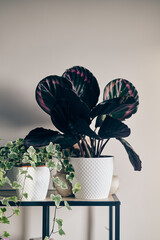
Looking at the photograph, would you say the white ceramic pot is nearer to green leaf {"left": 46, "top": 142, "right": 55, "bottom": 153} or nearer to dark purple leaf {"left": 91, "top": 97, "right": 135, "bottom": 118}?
green leaf {"left": 46, "top": 142, "right": 55, "bottom": 153}

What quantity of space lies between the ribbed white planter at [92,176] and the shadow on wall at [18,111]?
1.66 feet

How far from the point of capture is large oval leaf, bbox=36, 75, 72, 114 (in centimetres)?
144

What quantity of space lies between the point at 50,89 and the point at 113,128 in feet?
1.16

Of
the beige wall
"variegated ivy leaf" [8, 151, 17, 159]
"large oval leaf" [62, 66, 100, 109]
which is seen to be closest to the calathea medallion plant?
"large oval leaf" [62, 66, 100, 109]

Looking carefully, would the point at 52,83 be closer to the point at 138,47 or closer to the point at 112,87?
the point at 112,87

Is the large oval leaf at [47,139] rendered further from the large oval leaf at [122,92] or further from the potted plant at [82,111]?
the large oval leaf at [122,92]

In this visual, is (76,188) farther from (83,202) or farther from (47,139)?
(47,139)

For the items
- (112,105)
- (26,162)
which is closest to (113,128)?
(112,105)

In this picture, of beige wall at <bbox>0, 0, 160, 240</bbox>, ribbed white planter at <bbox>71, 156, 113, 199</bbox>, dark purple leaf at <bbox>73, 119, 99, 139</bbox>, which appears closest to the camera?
dark purple leaf at <bbox>73, 119, 99, 139</bbox>

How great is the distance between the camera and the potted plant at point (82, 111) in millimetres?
1353

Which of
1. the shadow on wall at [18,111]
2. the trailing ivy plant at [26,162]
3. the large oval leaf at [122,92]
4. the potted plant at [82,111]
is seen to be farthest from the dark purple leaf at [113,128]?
the shadow on wall at [18,111]

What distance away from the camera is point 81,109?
1.36 metres

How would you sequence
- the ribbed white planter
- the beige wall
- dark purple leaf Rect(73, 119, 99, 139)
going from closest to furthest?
dark purple leaf Rect(73, 119, 99, 139), the ribbed white planter, the beige wall

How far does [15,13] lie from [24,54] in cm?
26
